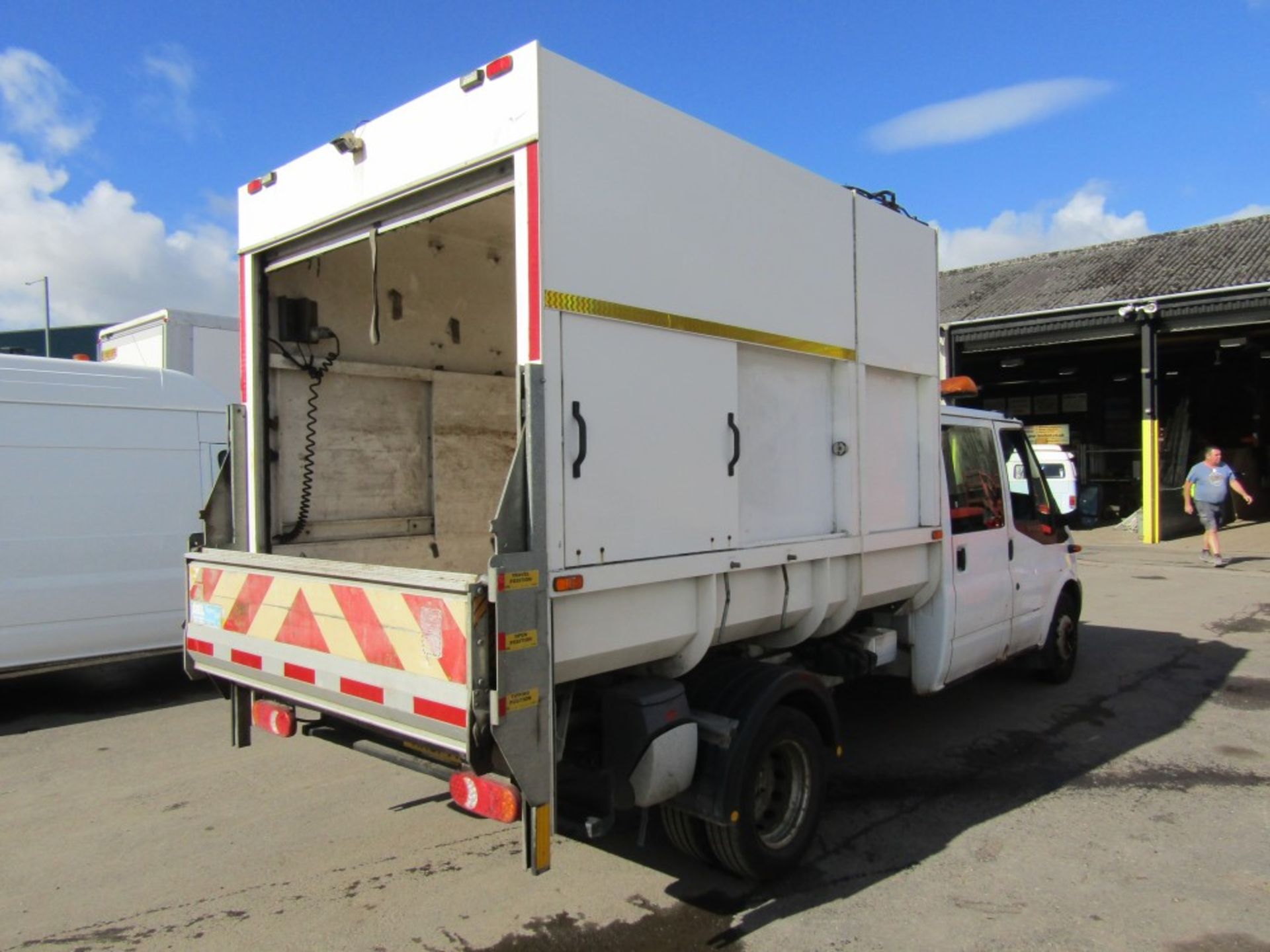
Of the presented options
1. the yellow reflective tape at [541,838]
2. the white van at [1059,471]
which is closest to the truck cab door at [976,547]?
the yellow reflective tape at [541,838]

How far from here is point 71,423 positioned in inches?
256

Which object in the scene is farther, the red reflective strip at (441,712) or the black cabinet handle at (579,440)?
the black cabinet handle at (579,440)

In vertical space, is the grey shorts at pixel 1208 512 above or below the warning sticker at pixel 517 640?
below

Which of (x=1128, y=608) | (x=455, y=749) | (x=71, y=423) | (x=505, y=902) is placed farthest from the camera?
(x=1128, y=608)

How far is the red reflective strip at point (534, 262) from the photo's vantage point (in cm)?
289

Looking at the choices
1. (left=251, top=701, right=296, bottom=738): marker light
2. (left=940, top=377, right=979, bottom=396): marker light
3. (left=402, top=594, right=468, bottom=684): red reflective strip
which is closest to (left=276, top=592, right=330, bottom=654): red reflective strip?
(left=251, top=701, right=296, bottom=738): marker light

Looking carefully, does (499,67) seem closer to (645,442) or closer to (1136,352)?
(645,442)

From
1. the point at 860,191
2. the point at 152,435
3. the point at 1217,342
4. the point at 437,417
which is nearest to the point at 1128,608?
the point at 860,191

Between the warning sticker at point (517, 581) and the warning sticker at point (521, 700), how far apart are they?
328 mm

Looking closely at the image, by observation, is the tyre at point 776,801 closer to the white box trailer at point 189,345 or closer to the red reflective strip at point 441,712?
the red reflective strip at point 441,712

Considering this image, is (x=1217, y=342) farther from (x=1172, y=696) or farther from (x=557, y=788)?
(x=557, y=788)

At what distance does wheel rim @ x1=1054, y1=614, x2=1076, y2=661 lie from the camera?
22.4 feet

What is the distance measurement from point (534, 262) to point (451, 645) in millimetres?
1267

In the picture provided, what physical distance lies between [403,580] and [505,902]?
1.52m
